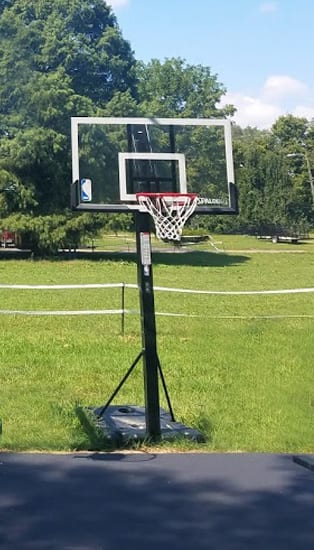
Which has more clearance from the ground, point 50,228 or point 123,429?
point 50,228

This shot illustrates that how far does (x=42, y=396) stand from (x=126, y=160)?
2914 mm

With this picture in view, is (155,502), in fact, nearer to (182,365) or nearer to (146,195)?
(146,195)

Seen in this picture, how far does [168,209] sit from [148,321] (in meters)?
0.98

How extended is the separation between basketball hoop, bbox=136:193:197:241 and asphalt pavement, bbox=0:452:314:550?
1.89 m

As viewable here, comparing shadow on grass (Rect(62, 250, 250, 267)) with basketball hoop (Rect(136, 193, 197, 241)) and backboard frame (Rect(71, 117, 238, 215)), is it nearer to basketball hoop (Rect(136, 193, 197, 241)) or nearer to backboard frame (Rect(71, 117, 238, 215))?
backboard frame (Rect(71, 117, 238, 215))

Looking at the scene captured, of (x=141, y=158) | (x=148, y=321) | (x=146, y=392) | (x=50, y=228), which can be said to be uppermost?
(x=141, y=158)

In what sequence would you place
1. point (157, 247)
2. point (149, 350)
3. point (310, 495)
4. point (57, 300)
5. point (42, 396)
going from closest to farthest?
point (310, 495) < point (149, 350) < point (42, 396) < point (57, 300) < point (157, 247)

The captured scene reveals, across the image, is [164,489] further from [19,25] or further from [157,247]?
[157,247]

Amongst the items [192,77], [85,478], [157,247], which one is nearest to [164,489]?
[85,478]

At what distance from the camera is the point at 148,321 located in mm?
6824

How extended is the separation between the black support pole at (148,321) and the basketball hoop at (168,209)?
9 cm

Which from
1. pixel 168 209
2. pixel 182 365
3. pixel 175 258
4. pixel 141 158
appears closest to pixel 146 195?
pixel 168 209

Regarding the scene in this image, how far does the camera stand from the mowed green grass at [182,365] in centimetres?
734

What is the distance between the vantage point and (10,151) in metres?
36.3
